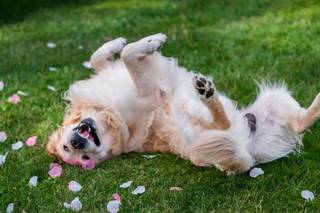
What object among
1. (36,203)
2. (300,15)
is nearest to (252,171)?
(36,203)

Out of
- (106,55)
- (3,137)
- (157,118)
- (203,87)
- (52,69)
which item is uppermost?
(203,87)

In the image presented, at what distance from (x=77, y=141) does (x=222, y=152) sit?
0.96 metres

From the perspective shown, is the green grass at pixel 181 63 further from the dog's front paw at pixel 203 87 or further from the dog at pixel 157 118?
the dog's front paw at pixel 203 87

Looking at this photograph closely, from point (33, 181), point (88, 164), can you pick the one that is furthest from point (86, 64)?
point (33, 181)

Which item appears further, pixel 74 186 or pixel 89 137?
pixel 89 137

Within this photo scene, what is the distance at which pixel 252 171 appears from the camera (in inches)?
159

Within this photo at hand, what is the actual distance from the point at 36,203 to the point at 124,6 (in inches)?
222

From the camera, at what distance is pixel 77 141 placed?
13.8ft

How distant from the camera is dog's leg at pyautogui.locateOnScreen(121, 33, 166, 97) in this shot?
14.5 feet

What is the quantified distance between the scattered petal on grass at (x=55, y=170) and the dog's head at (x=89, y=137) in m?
0.08

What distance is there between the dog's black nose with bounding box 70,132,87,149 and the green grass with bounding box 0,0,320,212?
0.18m

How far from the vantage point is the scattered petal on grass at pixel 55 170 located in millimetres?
4245

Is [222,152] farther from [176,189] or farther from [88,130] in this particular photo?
[88,130]

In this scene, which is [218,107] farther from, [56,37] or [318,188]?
[56,37]
